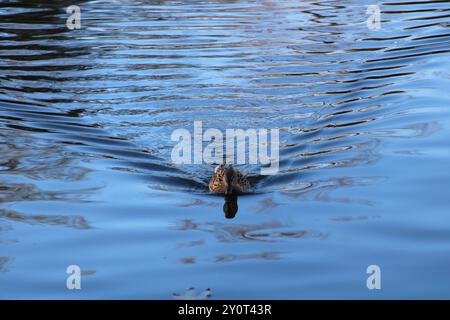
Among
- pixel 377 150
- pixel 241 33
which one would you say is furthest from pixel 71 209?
pixel 241 33

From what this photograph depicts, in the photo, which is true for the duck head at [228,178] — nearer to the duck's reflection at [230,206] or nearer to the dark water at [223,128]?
the duck's reflection at [230,206]

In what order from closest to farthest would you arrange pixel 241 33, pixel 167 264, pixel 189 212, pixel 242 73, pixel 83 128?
pixel 167 264 → pixel 189 212 → pixel 83 128 → pixel 242 73 → pixel 241 33

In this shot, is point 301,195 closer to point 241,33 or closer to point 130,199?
point 130,199

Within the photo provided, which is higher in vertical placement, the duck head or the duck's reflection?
the duck head

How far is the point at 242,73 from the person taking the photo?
18.3 metres

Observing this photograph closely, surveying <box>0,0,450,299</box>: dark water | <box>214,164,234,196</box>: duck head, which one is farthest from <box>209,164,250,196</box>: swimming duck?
<box>0,0,450,299</box>: dark water

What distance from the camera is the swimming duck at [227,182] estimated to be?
12367 mm

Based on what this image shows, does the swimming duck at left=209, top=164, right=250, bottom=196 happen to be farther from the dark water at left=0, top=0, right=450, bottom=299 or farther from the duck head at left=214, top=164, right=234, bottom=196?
the dark water at left=0, top=0, right=450, bottom=299

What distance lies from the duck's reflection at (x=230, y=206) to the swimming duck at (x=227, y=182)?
0.05m

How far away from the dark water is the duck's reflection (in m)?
0.13

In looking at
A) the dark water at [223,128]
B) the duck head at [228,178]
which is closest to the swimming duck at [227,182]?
the duck head at [228,178]

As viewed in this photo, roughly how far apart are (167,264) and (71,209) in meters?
2.18

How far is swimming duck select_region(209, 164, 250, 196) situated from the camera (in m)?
12.4

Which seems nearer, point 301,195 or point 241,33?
point 301,195
